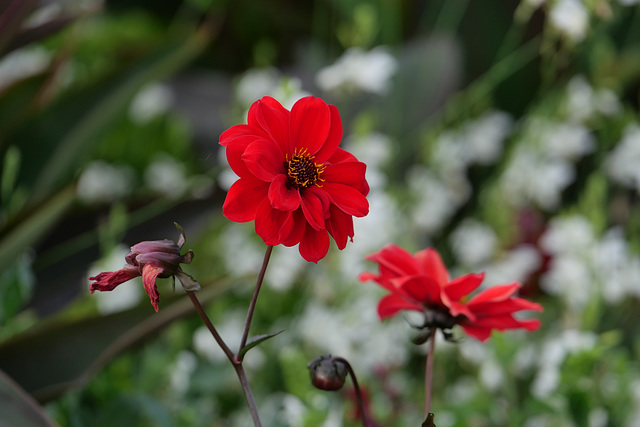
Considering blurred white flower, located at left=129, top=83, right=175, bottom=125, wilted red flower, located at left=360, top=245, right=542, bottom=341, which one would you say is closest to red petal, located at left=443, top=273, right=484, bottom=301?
wilted red flower, located at left=360, top=245, right=542, bottom=341

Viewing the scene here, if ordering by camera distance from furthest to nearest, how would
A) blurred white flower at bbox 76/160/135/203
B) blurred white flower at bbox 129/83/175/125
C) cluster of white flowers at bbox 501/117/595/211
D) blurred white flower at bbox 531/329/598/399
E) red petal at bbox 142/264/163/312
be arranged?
blurred white flower at bbox 129/83/175/125, blurred white flower at bbox 76/160/135/203, cluster of white flowers at bbox 501/117/595/211, blurred white flower at bbox 531/329/598/399, red petal at bbox 142/264/163/312

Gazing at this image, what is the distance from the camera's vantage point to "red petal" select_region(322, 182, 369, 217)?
0.20m

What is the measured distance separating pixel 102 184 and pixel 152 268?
0.69 meters

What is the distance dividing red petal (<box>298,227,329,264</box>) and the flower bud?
0.04 m

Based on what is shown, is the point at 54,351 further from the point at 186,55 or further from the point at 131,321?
the point at 186,55

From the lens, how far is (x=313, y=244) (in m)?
0.20

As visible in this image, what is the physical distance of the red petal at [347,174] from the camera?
0.66 ft

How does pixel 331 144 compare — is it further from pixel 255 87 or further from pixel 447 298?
pixel 255 87

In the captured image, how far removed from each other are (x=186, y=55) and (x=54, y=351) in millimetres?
298

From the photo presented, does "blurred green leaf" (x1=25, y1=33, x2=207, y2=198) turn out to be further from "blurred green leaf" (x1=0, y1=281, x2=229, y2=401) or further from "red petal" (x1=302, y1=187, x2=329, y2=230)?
"red petal" (x1=302, y1=187, x2=329, y2=230)

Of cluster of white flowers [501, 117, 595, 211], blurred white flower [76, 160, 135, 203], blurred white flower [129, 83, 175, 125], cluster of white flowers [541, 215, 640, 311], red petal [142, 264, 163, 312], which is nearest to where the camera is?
→ red petal [142, 264, 163, 312]

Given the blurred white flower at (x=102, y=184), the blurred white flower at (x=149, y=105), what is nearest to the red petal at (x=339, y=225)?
the blurred white flower at (x=102, y=184)

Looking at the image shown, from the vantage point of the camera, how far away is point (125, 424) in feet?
1.24

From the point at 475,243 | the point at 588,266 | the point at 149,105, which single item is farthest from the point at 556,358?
the point at 149,105
